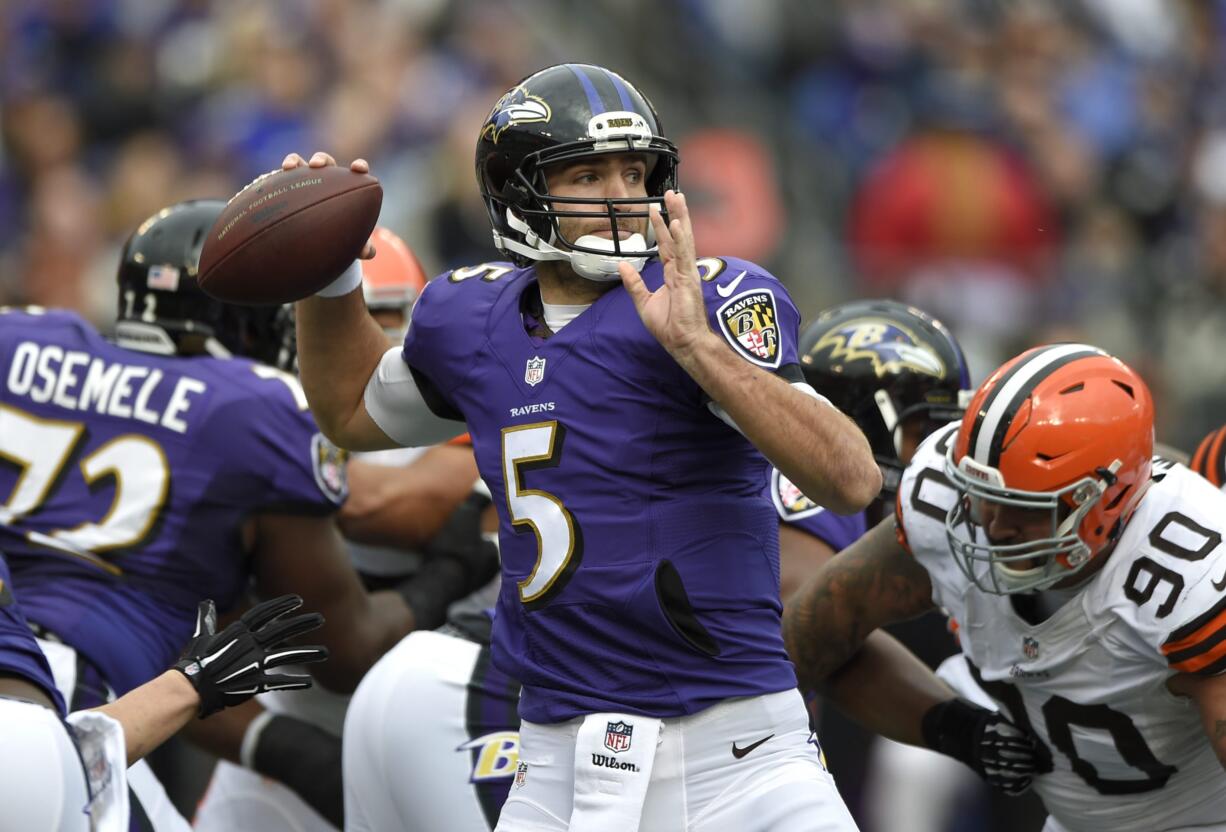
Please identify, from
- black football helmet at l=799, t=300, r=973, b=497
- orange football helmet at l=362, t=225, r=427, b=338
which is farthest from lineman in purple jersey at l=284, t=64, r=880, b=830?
orange football helmet at l=362, t=225, r=427, b=338

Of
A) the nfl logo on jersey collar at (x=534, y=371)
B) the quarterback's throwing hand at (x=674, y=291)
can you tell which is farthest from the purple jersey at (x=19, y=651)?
the quarterback's throwing hand at (x=674, y=291)

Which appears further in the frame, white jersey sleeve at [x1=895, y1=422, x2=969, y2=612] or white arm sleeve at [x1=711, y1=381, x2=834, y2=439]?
white jersey sleeve at [x1=895, y1=422, x2=969, y2=612]

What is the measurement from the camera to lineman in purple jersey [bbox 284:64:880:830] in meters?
3.07

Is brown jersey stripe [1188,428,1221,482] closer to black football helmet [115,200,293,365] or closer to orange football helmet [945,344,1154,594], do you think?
orange football helmet [945,344,1154,594]

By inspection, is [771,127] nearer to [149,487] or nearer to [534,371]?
[149,487]

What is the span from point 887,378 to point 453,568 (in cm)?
128

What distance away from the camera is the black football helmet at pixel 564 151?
3283 mm

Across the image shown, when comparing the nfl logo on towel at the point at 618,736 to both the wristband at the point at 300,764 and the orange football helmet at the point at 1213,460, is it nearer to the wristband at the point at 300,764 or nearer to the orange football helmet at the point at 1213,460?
the wristband at the point at 300,764

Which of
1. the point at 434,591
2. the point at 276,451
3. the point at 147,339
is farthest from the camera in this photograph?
the point at 434,591

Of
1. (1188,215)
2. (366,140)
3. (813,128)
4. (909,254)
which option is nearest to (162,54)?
(366,140)

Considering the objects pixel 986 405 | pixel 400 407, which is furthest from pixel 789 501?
pixel 400 407

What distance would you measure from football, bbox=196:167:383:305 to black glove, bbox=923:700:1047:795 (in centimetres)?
180

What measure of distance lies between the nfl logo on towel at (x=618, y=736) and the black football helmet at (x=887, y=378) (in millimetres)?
1590

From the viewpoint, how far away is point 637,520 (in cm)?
315
